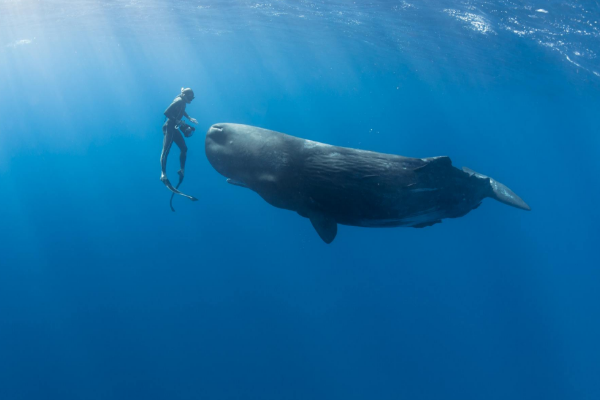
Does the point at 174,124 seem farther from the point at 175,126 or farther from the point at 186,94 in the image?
the point at 186,94

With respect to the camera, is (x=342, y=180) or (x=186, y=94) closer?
(x=342, y=180)

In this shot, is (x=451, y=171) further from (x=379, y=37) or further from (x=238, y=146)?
(x=379, y=37)

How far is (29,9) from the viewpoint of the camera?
89.2 feet

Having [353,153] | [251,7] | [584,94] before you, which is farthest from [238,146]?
[584,94]

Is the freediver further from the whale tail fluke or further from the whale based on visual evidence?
the whale tail fluke

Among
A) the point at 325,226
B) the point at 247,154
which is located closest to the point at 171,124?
the point at 247,154

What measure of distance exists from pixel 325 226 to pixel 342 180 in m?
0.84

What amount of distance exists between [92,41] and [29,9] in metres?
17.9

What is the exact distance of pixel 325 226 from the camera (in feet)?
19.3

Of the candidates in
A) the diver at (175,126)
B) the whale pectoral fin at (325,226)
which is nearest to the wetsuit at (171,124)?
the diver at (175,126)

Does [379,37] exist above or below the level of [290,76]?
above

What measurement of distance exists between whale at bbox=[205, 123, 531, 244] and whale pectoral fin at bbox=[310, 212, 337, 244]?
0.05ft

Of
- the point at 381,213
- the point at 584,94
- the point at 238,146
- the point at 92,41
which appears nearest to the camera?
the point at 381,213

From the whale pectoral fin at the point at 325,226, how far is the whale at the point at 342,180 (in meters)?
0.02
